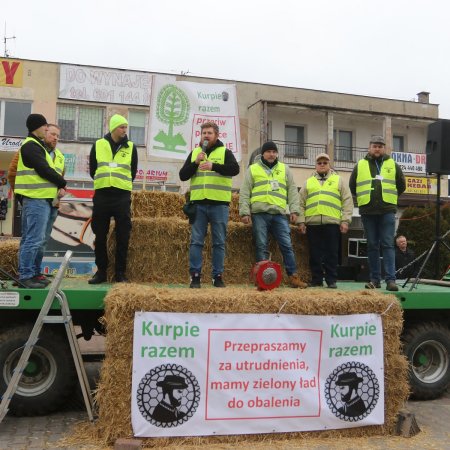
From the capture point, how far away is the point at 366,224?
259 inches

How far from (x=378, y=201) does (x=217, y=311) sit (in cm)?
281

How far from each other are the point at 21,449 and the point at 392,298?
3251 mm

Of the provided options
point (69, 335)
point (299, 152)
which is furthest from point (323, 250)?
point (299, 152)

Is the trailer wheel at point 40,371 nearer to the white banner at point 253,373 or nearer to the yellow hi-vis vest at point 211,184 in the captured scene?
the white banner at point 253,373

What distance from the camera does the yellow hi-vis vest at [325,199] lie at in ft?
21.5

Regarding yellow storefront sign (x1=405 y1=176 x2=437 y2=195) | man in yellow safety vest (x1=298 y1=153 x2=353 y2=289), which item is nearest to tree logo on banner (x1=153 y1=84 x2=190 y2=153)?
man in yellow safety vest (x1=298 y1=153 x2=353 y2=289)

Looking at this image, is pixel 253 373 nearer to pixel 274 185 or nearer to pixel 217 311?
pixel 217 311

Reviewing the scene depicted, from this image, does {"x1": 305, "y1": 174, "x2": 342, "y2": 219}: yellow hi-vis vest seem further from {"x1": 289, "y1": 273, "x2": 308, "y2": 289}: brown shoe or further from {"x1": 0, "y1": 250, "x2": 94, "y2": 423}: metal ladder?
{"x1": 0, "y1": 250, "x2": 94, "y2": 423}: metal ladder

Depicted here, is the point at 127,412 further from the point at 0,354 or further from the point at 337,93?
the point at 337,93

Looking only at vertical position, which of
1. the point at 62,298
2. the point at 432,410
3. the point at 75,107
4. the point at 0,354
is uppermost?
the point at 75,107

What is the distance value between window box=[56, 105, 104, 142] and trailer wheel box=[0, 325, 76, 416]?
17.8 meters

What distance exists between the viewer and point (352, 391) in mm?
4680

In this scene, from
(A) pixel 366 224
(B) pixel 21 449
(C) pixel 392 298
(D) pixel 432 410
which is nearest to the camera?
(B) pixel 21 449

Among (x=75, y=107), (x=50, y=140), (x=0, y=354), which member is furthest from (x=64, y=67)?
(x=0, y=354)
